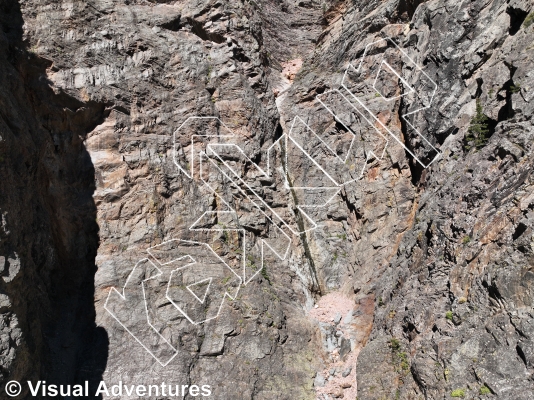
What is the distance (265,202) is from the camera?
1350cm

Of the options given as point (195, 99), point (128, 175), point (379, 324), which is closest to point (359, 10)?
point (195, 99)

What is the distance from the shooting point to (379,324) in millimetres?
10875

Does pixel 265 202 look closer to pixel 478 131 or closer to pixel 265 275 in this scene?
pixel 265 275


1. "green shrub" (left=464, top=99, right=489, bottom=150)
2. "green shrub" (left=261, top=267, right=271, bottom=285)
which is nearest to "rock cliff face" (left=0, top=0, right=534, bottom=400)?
"green shrub" (left=464, top=99, right=489, bottom=150)

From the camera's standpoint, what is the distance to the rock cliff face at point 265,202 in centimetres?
912

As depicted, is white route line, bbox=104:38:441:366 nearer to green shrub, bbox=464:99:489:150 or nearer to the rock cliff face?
the rock cliff face

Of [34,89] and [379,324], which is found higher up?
[34,89]

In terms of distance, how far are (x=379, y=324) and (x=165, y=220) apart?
573 cm

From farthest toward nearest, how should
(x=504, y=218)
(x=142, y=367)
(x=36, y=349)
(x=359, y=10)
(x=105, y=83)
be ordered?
(x=359, y=10), (x=105, y=83), (x=142, y=367), (x=36, y=349), (x=504, y=218)

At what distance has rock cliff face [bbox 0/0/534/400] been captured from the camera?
29.9ft

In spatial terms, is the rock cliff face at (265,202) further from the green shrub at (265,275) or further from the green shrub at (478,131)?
the green shrub at (265,275)

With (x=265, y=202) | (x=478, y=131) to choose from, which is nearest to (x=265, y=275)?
(x=265, y=202)

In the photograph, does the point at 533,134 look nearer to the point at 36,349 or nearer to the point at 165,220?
the point at 165,220

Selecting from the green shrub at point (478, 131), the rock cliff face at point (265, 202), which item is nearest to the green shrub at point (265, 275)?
the rock cliff face at point (265, 202)
